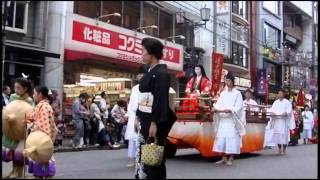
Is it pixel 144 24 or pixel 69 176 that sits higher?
pixel 144 24

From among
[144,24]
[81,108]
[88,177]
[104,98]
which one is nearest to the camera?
[88,177]

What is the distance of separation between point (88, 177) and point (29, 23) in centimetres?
834

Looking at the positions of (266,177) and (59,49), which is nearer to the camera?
(266,177)

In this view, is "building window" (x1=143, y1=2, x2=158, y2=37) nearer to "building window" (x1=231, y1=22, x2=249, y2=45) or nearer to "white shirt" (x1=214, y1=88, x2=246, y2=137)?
"building window" (x1=231, y1=22, x2=249, y2=45)

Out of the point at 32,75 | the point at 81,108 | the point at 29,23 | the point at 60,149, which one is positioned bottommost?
the point at 60,149

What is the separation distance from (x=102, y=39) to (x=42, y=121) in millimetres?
8943

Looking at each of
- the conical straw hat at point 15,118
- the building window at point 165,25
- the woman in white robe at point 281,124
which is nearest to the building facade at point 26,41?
the building window at point 165,25

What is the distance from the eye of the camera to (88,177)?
564 centimetres

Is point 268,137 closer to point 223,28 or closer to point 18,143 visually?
point 223,28

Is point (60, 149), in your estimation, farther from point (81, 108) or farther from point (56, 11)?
point (56, 11)

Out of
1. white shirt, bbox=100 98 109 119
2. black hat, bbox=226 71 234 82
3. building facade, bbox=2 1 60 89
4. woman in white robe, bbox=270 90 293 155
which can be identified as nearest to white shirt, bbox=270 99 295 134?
woman in white robe, bbox=270 90 293 155

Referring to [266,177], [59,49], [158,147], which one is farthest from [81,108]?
[158,147]

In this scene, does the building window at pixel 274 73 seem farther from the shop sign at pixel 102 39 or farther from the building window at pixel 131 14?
the building window at pixel 131 14

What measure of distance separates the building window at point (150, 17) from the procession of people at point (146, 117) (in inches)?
200
